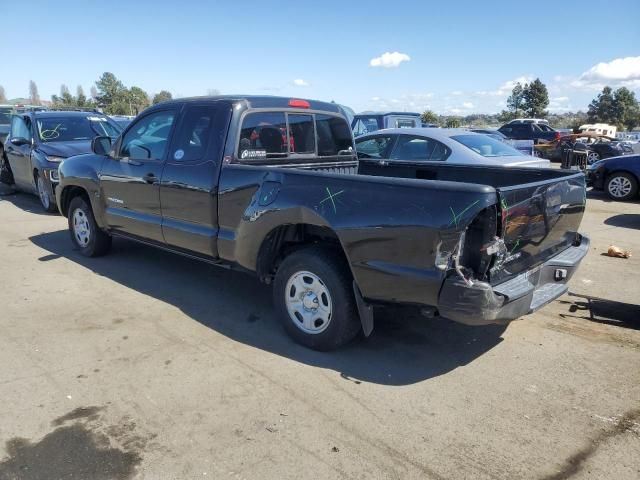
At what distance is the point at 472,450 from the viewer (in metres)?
2.84

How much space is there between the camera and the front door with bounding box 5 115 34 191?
33.2 ft

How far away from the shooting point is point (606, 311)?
4.80 m

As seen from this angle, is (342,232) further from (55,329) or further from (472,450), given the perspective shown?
(55,329)

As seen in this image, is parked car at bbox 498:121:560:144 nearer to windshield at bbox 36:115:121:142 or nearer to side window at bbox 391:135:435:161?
side window at bbox 391:135:435:161

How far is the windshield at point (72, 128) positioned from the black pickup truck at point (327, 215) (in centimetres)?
466

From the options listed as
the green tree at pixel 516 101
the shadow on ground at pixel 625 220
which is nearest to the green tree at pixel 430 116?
the green tree at pixel 516 101

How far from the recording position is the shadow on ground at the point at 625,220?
8801 millimetres

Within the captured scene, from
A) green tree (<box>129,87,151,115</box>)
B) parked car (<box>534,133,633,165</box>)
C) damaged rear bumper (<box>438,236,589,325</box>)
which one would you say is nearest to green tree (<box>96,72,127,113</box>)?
green tree (<box>129,87,151,115</box>)

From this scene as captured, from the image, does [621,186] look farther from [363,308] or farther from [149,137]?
[149,137]

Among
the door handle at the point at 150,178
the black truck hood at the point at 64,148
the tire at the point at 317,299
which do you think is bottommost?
the tire at the point at 317,299

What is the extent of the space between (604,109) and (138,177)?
5877cm

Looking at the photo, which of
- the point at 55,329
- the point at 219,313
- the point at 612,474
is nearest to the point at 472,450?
the point at 612,474

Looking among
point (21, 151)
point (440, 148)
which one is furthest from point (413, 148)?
point (21, 151)

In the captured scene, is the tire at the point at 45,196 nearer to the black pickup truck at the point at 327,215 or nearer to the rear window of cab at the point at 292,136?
the black pickup truck at the point at 327,215
